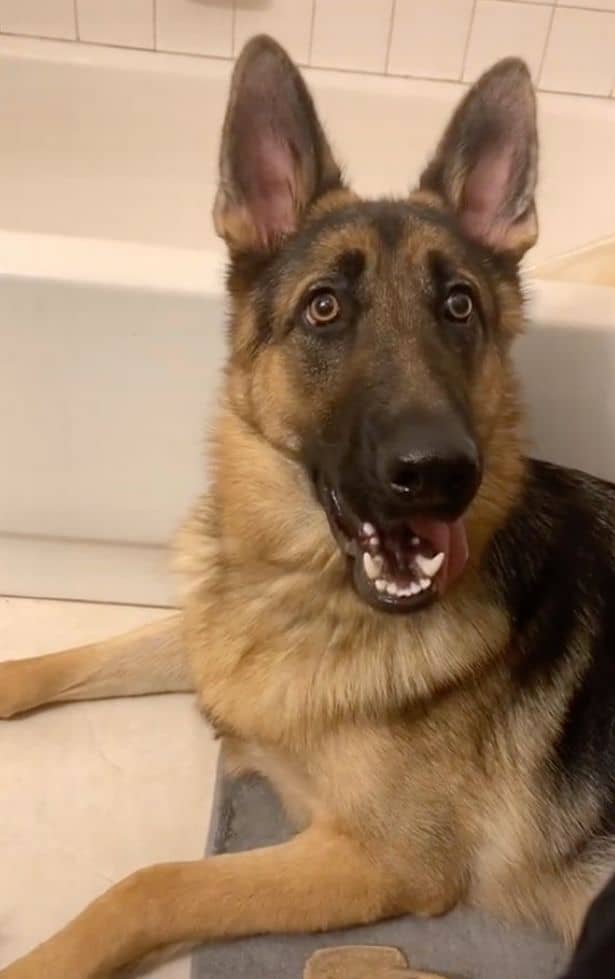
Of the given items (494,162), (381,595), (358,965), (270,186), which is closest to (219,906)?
(358,965)

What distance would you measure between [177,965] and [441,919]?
45 centimetres

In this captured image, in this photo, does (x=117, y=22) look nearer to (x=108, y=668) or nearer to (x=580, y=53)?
(x=580, y=53)

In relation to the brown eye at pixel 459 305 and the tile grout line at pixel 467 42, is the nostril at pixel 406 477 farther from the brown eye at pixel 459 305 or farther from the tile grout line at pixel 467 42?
the tile grout line at pixel 467 42

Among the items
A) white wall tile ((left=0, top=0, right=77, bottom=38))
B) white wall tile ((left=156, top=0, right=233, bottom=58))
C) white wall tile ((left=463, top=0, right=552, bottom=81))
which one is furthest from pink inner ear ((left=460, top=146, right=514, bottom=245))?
white wall tile ((left=0, top=0, right=77, bottom=38))

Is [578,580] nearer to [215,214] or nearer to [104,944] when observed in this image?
[215,214]

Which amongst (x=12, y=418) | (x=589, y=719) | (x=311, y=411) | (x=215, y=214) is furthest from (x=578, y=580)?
(x=12, y=418)

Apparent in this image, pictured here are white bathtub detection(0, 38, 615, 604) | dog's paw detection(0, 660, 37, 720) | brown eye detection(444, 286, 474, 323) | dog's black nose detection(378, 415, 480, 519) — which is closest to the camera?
dog's black nose detection(378, 415, 480, 519)

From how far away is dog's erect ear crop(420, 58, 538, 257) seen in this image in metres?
1.37

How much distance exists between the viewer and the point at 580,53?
2705 mm

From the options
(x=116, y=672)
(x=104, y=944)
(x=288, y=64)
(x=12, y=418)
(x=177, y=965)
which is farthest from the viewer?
(x=116, y=672)

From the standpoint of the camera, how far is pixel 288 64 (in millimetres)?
1295

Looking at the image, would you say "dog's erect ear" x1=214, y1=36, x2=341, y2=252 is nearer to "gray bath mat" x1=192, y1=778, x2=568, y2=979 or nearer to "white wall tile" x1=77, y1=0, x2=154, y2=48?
"gray bath mat" x1=192, y1=778, x2=568, y2=979

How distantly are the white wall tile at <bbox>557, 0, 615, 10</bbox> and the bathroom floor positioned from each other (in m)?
2.12

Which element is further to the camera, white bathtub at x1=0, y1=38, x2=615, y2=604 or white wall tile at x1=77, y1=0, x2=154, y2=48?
white wall tile at x1=77, y1=0, x2=154, y2=48
